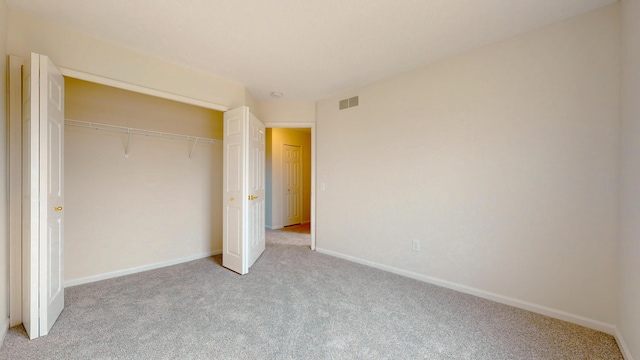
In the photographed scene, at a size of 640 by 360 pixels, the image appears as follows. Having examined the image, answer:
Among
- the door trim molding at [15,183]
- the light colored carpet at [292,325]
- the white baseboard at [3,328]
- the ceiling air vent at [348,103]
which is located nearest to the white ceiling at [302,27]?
the door trim molding at [15,183]

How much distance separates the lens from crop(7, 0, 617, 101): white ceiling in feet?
6.05

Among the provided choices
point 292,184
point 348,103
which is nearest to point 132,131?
point 348,103

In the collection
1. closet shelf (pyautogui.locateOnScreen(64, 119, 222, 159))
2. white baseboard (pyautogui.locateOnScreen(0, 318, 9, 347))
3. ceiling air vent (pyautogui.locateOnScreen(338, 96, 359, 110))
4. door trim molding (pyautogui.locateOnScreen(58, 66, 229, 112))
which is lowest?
white baseboard (pyautogui.locateOnScreen(0, 318, 9, 347))

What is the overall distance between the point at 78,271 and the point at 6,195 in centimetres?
128

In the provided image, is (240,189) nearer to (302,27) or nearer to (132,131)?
(132,131)

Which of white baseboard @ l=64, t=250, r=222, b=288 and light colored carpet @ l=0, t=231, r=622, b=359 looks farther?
white baseboard @ l=64, t=250, r=222, b=288

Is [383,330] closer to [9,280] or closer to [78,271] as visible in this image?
[9,280]

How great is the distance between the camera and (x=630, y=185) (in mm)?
1608

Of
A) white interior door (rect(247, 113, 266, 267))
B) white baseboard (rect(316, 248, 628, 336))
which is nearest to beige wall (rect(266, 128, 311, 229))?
white interior door (rect(247, 113, 266, 267))

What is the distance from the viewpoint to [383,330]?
1909 millimetres

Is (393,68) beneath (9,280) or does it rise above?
above

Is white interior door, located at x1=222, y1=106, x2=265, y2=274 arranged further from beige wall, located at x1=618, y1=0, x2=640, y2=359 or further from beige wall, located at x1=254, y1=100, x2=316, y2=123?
beige wall, located at x1=618, y1=0, x2=640, y2=359

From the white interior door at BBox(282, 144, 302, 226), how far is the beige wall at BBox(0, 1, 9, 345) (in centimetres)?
453

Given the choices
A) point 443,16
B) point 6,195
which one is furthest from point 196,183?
point 443,16
